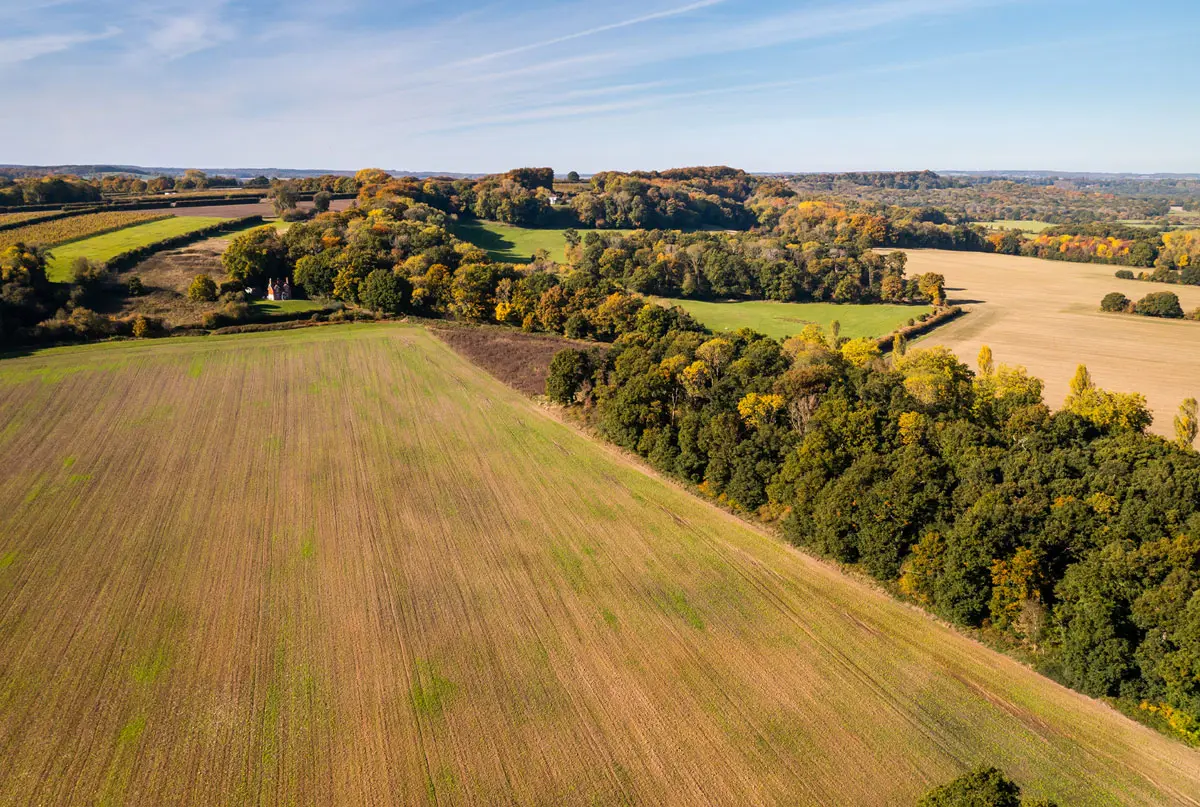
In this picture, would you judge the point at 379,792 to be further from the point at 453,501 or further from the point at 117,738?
the point at 453,501

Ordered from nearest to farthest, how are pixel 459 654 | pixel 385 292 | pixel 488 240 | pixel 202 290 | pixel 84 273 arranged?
pixel 459 654
pixel 84 273
pixel 202 290
pixel 385 292
pixel 488 240

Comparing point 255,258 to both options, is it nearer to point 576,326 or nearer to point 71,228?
point 71,228

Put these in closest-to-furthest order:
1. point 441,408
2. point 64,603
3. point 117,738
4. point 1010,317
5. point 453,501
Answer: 1. point 117,738
2. point 64,603
3. point 453,501
4. point 441,408
5. point 1010,317

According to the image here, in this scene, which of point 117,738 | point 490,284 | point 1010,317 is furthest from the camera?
point 1010,317

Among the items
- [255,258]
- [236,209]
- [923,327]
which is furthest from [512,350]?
[236,209]

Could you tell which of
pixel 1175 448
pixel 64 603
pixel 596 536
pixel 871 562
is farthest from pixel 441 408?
pixel 1175 448

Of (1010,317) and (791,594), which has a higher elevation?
(1010,317)

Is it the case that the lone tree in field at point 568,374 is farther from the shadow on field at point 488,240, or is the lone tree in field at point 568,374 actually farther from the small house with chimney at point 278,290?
the shadow on field at point 488,240
